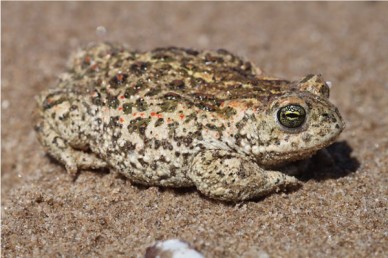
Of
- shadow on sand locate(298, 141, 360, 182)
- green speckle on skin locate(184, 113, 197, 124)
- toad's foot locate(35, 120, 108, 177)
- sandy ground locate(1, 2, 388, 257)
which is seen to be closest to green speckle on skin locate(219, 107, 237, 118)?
green speckle on skin locate(184, 113, 197, 124)

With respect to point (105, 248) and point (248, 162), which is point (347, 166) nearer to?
point (248, 162)

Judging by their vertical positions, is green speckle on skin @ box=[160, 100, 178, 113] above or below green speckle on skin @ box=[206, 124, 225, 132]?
above

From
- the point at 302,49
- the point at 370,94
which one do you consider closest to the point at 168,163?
the point at 370,94

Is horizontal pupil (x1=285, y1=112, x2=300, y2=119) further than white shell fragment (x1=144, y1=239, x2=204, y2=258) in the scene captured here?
Yes

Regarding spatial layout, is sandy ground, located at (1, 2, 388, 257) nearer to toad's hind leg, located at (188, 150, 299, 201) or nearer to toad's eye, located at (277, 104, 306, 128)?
toad's hind leg, located at (188, 150, 299, 201)

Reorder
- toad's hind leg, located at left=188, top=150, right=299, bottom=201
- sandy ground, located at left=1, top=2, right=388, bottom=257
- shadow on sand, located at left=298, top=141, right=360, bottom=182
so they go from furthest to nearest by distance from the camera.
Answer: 1. shadow on sand, located at left=298, top=141, right=360, bottom=182
2. toad's hind leg, located at left=188, top=150, right=299, bottom=201
3. sandy ground, located at left=1, top=2, right=388, bottom=257

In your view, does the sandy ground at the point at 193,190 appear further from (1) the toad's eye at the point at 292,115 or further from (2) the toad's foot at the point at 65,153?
(1) the toad's eye at the point at 292,115

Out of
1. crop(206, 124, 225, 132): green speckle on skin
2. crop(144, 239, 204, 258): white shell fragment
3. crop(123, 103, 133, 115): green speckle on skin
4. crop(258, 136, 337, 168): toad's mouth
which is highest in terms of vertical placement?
crop(123, 103, 133, 115): green speckle on skin

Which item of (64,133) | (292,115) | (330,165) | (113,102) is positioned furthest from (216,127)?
(64,133)

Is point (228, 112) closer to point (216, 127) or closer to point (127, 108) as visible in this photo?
point (216, 127)

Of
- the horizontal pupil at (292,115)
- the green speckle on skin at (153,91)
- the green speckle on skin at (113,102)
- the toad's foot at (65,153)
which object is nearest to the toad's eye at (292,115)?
the horizontal pupil at (292,115)
